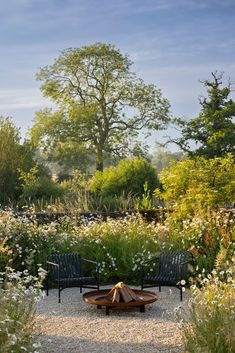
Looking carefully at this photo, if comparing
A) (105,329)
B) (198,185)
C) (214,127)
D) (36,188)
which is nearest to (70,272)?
(105,329)

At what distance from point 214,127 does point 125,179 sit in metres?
10.7

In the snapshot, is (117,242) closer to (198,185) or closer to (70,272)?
(70,272)

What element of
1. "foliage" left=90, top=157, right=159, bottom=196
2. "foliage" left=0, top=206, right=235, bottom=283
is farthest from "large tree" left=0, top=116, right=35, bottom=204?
"foliage" left=0, top=206, right=235, bottom=283

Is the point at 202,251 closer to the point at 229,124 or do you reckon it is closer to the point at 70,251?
the point at 70,251

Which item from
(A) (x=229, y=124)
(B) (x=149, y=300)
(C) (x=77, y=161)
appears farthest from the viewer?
(C) (x=77, y=161)

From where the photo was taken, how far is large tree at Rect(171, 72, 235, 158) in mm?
31703

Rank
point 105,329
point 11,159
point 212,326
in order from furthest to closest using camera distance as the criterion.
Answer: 1. point 11,159
2. point 105,329
3. point 212,326

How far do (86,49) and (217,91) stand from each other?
834 centimetres

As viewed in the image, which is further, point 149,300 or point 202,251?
point 202,251

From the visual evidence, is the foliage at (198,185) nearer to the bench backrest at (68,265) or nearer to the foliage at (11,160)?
the bench backrest at (68,265)

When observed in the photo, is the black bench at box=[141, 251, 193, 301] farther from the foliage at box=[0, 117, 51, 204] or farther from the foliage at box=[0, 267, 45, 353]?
the foliage at box=[0, 117, 51, 204]

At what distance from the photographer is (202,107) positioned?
1307 inches

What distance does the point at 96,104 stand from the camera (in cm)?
3628

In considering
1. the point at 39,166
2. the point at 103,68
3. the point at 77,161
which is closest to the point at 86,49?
the point at 103,68
